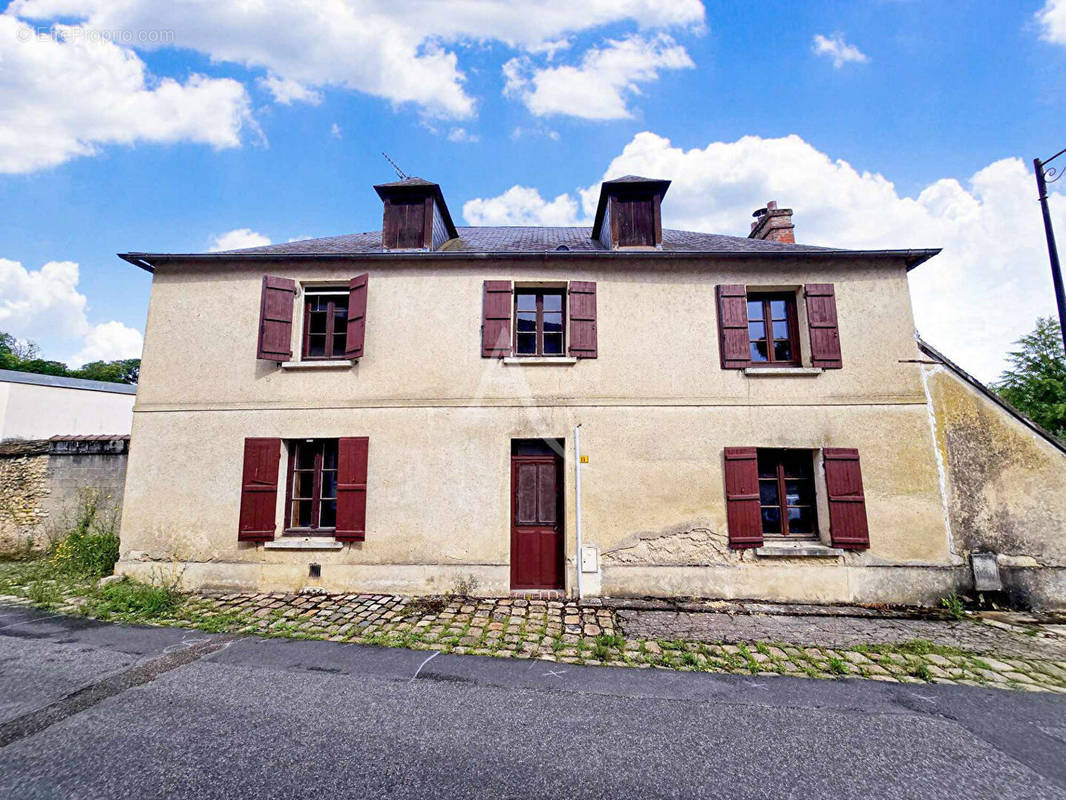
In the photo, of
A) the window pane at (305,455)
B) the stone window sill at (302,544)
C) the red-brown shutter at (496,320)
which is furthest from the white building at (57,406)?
the red-brown shutter at (496,320)

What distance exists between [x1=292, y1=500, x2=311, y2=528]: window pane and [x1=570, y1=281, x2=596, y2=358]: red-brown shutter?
4938 millimetres

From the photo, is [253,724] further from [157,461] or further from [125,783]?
[157,461]

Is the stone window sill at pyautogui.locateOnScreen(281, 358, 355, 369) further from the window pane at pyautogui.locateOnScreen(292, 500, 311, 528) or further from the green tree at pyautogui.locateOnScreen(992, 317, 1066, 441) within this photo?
the green tree at pyautogui.locateOnScreen(992, 317, 1066, 441)

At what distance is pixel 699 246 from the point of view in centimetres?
814

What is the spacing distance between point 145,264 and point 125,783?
7761 mm

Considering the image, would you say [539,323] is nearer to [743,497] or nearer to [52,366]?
[743,497]

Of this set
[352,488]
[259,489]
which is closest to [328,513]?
[352,488]

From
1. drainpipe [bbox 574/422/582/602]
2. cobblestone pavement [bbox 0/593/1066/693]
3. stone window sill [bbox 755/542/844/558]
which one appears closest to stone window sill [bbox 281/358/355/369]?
cobblestone pavement [bbox 0/593/1066/693]

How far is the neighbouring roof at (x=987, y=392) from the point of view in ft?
20.8

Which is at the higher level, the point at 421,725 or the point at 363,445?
the point at 363,445

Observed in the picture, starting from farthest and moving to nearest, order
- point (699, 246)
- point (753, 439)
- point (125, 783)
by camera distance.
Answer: point (699, 246) < point (753, 439) < point (125, 783)

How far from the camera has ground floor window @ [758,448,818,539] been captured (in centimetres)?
662

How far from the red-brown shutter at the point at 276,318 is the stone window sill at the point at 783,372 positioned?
7.39 m

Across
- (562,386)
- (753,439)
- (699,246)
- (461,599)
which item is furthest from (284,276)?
(753,439)
